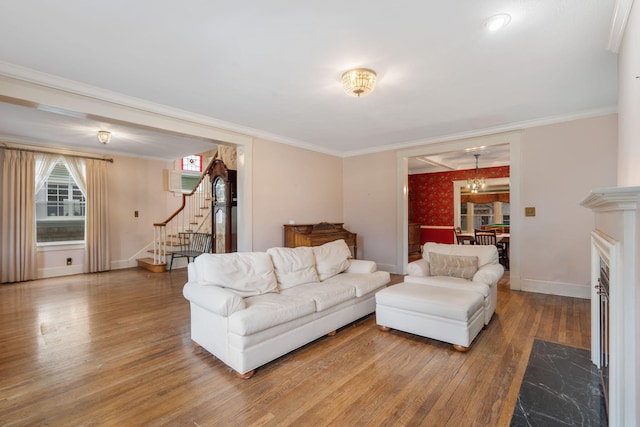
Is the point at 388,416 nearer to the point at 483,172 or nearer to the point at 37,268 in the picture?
the point at 37,268

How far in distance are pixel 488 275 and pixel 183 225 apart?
666 centimetres

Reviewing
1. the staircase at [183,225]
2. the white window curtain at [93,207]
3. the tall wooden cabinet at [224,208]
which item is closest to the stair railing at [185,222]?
the staircase at [183,225]

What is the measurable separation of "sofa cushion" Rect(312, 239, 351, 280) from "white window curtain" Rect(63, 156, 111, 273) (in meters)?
5.29

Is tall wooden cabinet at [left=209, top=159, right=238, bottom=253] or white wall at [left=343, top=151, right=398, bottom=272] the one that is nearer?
tall wooden cabinet at [left=209, top=159, right=238, bottom=253]

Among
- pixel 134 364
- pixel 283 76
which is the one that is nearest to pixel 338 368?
pixel 134 364

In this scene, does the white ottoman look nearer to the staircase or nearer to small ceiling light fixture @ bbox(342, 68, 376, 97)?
small ceiling light fixture @ bbox(342, 68, 376, 97)

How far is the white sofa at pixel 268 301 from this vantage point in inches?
91.7

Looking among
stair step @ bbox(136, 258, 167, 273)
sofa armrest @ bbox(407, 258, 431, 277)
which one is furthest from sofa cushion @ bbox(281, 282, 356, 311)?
stair step @ bbox(136, 258, 167, 273)

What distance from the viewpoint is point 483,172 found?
837cm

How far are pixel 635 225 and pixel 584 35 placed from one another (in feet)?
6.43

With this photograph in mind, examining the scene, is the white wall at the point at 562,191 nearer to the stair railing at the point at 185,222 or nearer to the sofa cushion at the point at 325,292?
the sofa cushion at the point at 325,292

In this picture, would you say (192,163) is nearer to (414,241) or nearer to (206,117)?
(206,117)

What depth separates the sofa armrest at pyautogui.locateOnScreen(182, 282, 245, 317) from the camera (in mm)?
2354

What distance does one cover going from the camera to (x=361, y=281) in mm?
3490
